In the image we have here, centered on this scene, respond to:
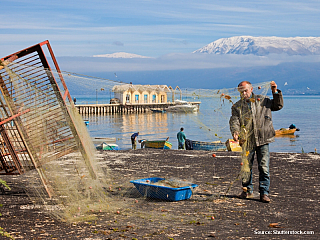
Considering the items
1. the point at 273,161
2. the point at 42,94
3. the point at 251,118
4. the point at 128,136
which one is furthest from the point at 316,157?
the point at 128,136

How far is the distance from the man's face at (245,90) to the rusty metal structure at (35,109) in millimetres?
3280

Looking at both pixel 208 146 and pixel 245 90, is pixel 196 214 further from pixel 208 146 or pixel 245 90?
pixel 208 146

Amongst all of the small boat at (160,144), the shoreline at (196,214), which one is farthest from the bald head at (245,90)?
the small boat at (160,144)

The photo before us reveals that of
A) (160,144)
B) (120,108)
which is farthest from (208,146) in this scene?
(120,108)

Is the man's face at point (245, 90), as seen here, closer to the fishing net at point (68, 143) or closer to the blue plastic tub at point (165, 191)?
the fishing net at point (68, 143)

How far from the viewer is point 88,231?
18.2ft

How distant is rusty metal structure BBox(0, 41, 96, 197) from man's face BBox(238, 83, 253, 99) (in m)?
3.28

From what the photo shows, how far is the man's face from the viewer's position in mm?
7184

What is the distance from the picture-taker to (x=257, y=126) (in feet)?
23.3

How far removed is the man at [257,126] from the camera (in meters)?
7.08

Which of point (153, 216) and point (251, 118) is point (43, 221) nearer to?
point (153, 216)

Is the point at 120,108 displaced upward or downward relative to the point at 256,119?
downward

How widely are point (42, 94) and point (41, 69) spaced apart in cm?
50

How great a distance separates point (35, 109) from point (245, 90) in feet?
13.2
